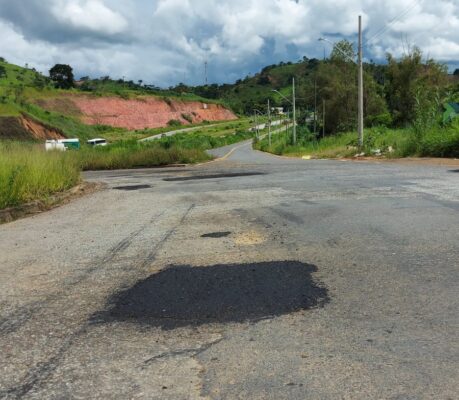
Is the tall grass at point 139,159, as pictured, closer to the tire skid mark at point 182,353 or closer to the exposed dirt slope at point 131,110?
the tire skid mark at point 182,353

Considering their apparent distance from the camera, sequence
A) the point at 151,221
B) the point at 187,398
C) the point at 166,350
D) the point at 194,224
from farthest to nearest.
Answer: the point at 151,221
the point at 194,224
the point at 166,350
the point at 187,398

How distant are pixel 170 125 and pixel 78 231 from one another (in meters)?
124

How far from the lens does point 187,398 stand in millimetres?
3191

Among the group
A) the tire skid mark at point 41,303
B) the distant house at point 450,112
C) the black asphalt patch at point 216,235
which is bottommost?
the tire skid mark at point 41,303

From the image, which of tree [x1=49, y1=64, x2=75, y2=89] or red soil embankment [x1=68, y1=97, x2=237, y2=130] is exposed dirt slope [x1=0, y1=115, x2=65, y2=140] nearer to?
red soil embankment [x1=68, y1=97, x2=237, y2=130]

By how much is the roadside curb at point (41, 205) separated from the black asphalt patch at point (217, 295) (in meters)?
6.21

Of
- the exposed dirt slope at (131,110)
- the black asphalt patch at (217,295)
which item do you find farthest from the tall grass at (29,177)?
the exposed dirt slope at (131,110)

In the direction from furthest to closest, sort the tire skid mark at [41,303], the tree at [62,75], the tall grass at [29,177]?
the tree at [62,75] < the tall grass at [29,177] < the tire skid mark at [41,303]

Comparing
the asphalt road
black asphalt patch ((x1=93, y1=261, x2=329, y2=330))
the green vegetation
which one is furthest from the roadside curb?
black asphalt patch ((x1=93, y1=261, x2=329, y2=330))

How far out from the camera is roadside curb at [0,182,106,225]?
10844 mm

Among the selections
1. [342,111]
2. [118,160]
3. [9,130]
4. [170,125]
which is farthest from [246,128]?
[118,160]

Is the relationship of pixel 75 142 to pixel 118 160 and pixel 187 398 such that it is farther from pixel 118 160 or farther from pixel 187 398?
pixel 187 398

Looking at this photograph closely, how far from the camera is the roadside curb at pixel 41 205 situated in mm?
10844

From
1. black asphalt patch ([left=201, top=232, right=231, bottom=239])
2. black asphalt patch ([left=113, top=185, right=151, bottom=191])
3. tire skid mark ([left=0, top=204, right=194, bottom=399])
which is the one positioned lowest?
black asphalt patch ([left=113, top=185, right=151, bottom=191])
